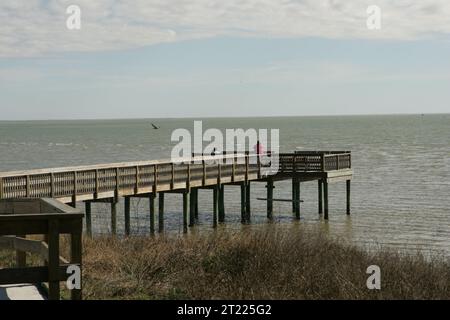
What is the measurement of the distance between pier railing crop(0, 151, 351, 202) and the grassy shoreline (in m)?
6.48

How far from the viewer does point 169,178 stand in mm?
28078

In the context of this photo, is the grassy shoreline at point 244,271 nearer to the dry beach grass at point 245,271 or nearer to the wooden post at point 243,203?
the dry beach grass at point 245,271

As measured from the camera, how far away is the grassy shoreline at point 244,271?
1077 centimetres

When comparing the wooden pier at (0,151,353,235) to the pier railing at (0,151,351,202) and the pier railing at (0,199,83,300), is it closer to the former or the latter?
the pier railing at (0,151,351,202)

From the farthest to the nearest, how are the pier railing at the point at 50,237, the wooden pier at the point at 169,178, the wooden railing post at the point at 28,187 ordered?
the wooden pier at the point at 169,178 → the wooden railing post at the point at 28,187 → the pier railing at the point at 50,237

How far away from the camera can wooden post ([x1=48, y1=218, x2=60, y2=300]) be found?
7.83 metres

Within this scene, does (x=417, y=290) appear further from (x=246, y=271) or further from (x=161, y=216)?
(x=161, y=216)

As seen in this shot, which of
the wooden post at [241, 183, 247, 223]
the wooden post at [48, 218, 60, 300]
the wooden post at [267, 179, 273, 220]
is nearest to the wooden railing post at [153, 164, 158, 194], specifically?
the wooden post at [241, 183, 247, 223]

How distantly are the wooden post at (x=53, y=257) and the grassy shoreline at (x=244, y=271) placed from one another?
6.92 ft

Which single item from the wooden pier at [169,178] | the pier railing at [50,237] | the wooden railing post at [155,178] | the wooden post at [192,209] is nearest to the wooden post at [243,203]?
the wooden pier at [169,178]

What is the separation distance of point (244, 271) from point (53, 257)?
185 inches

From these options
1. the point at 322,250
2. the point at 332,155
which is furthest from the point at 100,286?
the point at 332,155

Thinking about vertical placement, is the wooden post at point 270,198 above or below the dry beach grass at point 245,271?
below

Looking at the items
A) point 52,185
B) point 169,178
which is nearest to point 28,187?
point 52,185
